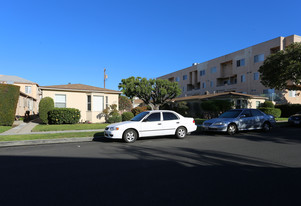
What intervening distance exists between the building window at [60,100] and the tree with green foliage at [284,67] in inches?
857

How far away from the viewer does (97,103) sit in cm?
2008

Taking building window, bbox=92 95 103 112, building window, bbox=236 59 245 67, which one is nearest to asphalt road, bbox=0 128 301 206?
building window, bbox=92 95 103 112

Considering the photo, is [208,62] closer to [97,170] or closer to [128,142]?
[128,142]

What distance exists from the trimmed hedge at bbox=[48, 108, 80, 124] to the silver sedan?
10972mm

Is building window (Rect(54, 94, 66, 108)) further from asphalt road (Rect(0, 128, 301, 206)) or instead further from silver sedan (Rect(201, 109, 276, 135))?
silver sedan (Rect(201, 109, 276, 135))

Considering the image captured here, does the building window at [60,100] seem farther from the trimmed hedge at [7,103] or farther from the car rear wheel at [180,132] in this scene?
the car rear wheel at [180,132]

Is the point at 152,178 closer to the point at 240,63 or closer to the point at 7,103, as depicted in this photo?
the point at 7,103

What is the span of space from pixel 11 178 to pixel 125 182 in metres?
2.56

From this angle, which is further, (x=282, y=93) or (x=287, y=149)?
(x=282, y=93)

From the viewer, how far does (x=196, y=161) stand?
226 inches

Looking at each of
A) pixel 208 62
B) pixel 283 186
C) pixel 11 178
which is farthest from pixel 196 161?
pixel 208 62

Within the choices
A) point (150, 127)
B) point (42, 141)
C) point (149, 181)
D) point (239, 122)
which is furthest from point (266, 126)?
point (42, 141)

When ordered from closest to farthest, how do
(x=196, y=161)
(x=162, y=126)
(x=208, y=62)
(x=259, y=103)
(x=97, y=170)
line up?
(x=97, y=170)
(x=196, y=161)
(x=162, y=126)
(x=259, y=103)
(x=208, y=62)

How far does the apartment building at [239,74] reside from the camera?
33000 millimetres
